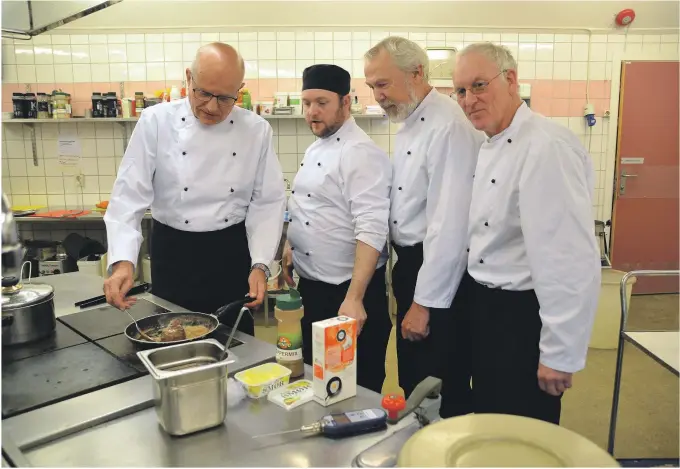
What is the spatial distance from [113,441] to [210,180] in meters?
1.13

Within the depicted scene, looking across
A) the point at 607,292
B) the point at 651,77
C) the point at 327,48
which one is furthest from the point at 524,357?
the point at 651,77

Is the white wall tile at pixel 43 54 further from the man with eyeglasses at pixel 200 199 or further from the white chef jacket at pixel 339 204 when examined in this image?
the white chef jacket at pixel 339 204

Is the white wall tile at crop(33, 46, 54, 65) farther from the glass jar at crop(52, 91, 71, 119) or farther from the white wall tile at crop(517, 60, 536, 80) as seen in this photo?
the white wall tile at crop(517, 60, 536, 80)

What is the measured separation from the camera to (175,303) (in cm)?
203

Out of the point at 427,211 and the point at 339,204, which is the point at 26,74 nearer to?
the point at 339,204

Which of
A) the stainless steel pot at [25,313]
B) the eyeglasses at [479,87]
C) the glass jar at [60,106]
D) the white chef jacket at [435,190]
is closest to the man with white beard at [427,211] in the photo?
the white chef jacket at [435,190]

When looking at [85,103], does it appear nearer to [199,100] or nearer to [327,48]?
[327,48]

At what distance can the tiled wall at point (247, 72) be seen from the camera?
4598mm

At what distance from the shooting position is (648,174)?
4.94 metres

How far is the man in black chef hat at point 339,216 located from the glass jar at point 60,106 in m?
3.09

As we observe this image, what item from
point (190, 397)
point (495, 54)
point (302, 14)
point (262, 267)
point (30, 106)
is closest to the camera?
point (190, 397)

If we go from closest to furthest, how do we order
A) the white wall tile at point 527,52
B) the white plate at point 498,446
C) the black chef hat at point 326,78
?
the white plate at point 498,446 < the black chef hat at point 326,78 < the white wall tile at point 527,52

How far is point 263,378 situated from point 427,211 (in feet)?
3.00

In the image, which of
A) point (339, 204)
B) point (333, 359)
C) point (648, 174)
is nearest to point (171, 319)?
point (333, 359)
